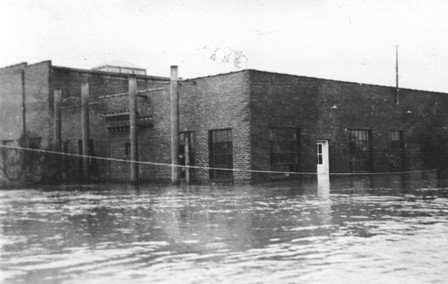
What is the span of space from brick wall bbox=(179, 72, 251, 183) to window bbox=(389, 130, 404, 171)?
1018 cm

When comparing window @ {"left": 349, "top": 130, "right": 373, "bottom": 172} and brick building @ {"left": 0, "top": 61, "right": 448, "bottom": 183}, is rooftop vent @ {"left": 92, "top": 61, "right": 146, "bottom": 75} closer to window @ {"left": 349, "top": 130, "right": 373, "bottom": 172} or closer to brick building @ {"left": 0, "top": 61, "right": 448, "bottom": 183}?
brick building @ {"left": 0, "top": 61, "right": 448, "bottom": 183}

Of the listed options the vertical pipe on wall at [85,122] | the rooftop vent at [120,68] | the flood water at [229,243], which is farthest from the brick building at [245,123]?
the flood water at [229,243]

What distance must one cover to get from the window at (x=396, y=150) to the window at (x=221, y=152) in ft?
33.3

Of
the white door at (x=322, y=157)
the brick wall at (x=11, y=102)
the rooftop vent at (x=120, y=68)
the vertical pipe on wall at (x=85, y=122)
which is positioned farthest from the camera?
the rooftop vent at (x=120, y=68)

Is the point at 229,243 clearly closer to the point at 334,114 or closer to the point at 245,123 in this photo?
the point at 245,123

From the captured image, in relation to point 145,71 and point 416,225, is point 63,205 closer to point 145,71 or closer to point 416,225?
point 416,225

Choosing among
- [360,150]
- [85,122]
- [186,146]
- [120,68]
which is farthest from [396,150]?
[120,68]

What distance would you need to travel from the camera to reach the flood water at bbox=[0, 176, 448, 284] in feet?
20.5

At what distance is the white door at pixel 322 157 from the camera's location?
2766cm

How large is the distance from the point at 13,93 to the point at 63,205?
22.6m

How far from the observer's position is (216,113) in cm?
2533

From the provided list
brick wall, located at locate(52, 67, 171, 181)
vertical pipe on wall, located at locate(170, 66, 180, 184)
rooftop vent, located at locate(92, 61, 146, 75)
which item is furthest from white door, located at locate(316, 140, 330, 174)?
rooftop vent, located at locate(92, 61, 146, 75)

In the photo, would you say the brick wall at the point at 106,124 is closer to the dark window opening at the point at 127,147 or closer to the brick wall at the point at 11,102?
the dark window opening at the point at 127,147

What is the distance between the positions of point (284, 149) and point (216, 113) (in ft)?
11.2
